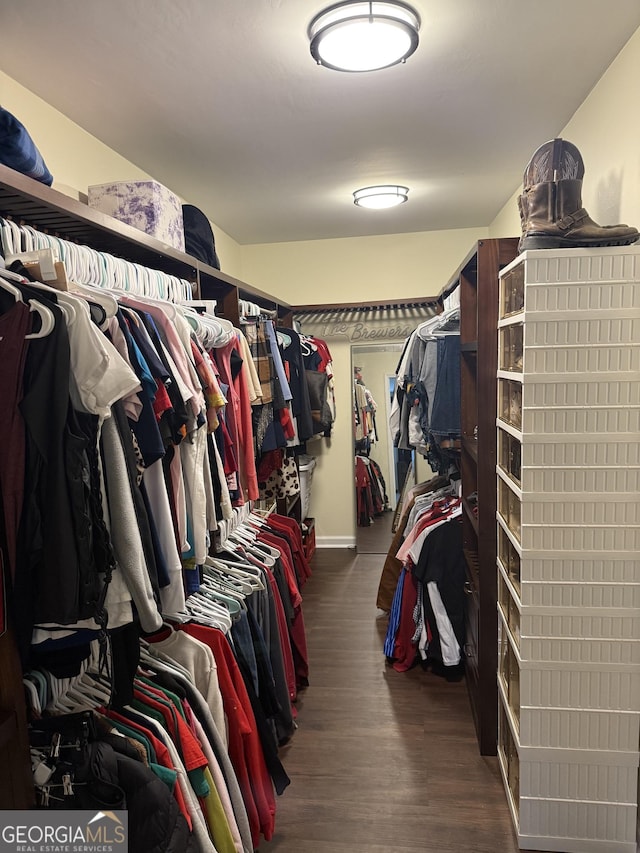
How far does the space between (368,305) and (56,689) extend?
3.59m

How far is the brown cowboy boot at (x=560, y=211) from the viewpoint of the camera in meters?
1.72

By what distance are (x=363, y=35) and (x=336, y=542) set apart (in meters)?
4.02

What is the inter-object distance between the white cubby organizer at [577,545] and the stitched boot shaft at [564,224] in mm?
46

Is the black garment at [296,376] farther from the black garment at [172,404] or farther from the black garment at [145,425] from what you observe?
the black garment at [145,425]

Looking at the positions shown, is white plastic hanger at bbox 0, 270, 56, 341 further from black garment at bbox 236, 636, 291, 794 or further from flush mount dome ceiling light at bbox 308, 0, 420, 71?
black garment at bbox 236, 636, 291, 794

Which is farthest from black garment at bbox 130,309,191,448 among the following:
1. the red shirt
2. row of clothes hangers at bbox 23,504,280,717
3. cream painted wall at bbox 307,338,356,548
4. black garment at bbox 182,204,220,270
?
cream painted wall at bbox 307,338,356,548

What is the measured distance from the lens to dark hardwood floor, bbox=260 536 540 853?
1.98 meters

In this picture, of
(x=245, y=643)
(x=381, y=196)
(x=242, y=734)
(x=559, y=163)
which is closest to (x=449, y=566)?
(x=245, y=643)

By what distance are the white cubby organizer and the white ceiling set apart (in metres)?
0.73

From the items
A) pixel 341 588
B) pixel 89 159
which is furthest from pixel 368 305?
pixel 89 159

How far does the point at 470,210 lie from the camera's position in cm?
392

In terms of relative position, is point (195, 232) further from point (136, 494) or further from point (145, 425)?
point (136, 494)

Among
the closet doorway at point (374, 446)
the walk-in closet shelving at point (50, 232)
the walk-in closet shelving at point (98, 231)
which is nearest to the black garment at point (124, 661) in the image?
the walk-in closet shelving at point (50, 232)

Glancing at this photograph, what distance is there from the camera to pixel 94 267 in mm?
1656
